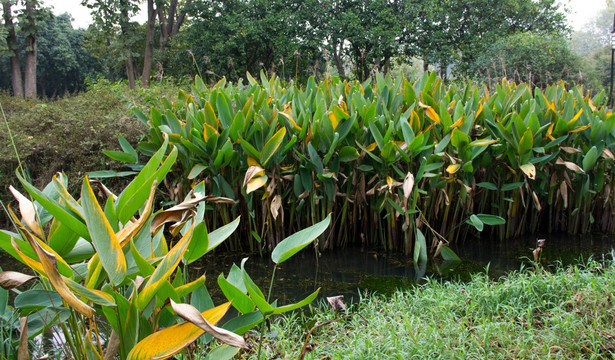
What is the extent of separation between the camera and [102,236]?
104 centimetres

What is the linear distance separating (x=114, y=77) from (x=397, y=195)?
1071 inches

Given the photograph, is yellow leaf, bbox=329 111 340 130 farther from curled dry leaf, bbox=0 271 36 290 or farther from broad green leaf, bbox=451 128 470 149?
curled dry leaf, bbox=0 271 36 290

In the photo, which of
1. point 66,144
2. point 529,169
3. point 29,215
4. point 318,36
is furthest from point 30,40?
point 29,215

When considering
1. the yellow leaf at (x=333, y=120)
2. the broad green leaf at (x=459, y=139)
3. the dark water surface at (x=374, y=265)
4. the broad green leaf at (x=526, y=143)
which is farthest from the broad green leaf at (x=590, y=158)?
the yellow leaf at (x=333, y=120)

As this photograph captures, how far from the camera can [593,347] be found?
6.02 ft

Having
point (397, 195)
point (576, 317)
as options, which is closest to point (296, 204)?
point (397, 195)

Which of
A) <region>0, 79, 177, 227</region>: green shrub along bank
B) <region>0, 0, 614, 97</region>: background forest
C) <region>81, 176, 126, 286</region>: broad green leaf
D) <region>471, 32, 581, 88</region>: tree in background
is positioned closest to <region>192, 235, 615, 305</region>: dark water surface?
<region>0, 79, 177, 227</region>: green shrub along bank

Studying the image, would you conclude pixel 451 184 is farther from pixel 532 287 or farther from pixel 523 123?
pixel 532 287

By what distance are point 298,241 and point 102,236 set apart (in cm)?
48

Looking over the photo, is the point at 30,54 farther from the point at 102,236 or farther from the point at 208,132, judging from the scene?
the point at 102,236

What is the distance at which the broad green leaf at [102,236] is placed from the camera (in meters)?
1.03

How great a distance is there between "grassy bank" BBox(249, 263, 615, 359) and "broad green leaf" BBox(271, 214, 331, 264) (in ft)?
1.72

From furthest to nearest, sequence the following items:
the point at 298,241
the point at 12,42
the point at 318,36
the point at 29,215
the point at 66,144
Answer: the point at 318,36 → the point at 12,42 → the point at 66,144 → the point at 298,241 → the point at 29,215

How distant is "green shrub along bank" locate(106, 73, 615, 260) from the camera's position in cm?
329
